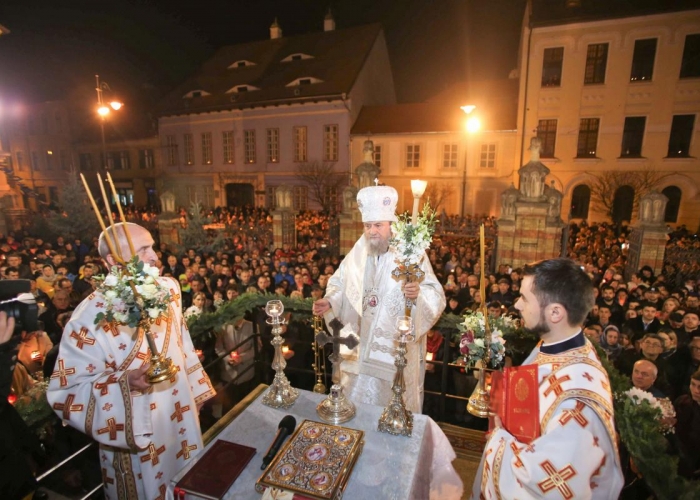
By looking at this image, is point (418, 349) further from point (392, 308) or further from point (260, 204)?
point (260, 204)

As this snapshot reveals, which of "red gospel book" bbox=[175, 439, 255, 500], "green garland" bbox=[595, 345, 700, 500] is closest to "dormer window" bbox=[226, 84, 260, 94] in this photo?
"red gospel book" bbox=[175, 439, 255, 500]

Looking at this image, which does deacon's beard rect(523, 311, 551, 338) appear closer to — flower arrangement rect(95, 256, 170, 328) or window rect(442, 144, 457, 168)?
flower arrangement rect(95, 256, 170, 328)

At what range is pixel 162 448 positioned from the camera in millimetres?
3047

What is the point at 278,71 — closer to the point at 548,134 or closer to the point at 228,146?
the point at 228,146

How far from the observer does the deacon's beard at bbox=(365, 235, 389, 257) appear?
4324 mm

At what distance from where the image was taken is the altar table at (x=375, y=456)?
2.30 meters

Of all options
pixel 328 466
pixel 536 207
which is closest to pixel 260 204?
pixel 536 207

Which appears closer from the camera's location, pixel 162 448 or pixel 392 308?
pixel 162 448

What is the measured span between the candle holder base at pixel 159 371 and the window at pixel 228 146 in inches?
1132

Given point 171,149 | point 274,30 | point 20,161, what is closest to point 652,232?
point 274,30

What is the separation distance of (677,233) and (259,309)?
16.9 meters

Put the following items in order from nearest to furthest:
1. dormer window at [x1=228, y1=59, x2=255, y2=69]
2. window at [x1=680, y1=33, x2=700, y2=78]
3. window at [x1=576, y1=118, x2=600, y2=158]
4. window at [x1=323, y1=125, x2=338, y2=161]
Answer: window at [x1=680, y1=33, x2=700, y2=78], window at [x1=576, y1=118, x2=600, y2=158], window at [x1=323, y1=125, x2=338, y2=161], dormer window at [x1=228, y1=59, x2=255, y2=69]

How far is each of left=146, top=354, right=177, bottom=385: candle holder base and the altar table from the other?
0.56 m

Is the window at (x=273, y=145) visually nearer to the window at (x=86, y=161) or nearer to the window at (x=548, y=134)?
the window at (x=548, y=134)
